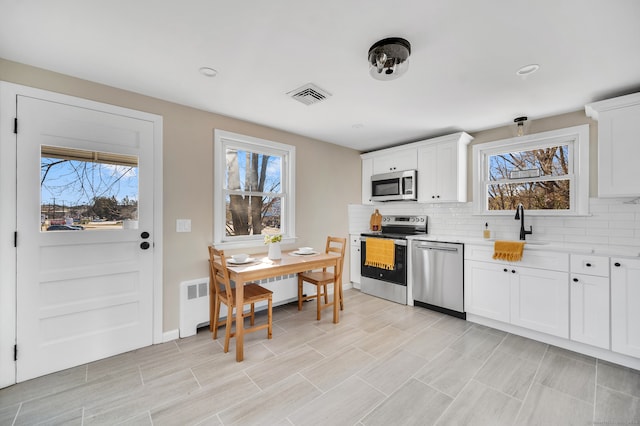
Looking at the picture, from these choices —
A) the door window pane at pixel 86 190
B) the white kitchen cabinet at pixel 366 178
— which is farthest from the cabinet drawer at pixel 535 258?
the door window pane at pixel 86 190

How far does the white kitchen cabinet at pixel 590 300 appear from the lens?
234 cm

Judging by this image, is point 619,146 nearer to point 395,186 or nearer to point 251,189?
point 395,186

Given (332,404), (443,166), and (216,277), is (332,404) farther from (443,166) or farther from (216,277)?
(443,166)

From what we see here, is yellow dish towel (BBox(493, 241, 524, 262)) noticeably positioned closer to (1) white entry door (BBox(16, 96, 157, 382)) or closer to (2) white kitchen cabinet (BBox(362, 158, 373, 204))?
(2) white kitchen cabinet (BBox(362, 158, 373, 204))

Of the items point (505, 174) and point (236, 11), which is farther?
point (505, 174)

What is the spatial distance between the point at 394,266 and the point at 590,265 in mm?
1964

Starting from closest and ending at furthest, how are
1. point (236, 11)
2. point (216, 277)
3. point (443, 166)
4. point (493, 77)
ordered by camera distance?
point (236, 11)
point (493, 77)
point (216, 277)
point (443, 166)

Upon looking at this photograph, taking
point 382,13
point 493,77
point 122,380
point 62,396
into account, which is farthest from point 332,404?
point 493,77

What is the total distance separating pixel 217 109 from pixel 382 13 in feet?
6.61

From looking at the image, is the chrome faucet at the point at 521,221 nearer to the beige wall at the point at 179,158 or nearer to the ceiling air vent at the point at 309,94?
the ceiling air vent at the point at 309,94

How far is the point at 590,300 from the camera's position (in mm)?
2406

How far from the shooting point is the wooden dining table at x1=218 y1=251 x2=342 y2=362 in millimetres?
2352

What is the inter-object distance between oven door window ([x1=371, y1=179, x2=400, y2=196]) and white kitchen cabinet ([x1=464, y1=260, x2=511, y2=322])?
1.46 meters

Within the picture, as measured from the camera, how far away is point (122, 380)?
2049 mm
